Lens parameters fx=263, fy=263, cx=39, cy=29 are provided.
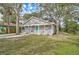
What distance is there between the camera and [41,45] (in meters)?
2.68

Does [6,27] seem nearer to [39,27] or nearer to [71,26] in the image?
[39,27]

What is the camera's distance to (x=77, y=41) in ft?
8.79

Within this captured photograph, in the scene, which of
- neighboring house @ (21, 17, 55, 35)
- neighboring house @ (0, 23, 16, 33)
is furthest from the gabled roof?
neighboring house @ (0, 23, 16, 33)

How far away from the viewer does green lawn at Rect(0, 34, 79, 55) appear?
2662 millimetres

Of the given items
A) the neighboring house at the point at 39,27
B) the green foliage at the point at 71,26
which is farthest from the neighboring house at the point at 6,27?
the green foliage at the point at 71,26

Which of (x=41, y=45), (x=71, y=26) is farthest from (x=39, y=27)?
(x=71, y=26)

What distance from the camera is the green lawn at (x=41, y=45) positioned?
2662mm

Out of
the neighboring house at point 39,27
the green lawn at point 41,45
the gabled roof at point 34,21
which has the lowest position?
the green lawn at point 41,45

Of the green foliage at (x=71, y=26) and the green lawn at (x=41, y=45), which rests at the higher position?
the green foliage at (x=71, y=26)

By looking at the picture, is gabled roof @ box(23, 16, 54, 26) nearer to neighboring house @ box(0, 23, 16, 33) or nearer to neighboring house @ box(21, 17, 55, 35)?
neighboring house @ box(21, 17, 55, 35)

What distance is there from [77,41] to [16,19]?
0.66 m

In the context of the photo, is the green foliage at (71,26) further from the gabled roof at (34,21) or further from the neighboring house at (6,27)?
the neighboring house at (6,27)
